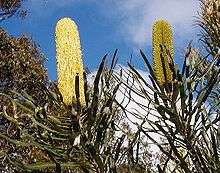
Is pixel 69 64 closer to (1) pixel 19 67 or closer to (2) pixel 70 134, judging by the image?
(2) pixel 70 134

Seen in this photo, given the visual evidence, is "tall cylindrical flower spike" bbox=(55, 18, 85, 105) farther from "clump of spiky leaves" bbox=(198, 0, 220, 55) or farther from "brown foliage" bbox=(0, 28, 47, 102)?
"brown foliage" bbox=(0, 28, 47, 102)

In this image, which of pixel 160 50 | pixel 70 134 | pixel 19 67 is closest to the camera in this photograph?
pixel 70 134

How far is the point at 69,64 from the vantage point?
8.42 ft

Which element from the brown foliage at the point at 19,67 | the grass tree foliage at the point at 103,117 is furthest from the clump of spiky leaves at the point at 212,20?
the brown foliage at the point at 19,67

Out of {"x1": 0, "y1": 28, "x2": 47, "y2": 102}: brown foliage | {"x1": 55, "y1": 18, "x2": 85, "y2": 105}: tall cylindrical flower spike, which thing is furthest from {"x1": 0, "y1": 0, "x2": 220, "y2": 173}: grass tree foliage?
{"x1": 0, "y1": 28, "x2": 47, "y2": 102}: brown foliage

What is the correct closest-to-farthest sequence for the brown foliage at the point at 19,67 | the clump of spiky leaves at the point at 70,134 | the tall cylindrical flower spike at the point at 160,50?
the clump of spiky leaves at the point at 70,134 → the tall cylindrical flower spike at the point at 160,50 → the brown foliage at the point at 19,67

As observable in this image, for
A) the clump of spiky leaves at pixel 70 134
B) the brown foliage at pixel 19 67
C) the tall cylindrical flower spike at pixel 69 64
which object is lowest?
the clump of spiky leaves at pixel 70 134

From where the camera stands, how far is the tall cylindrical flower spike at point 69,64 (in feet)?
8.38

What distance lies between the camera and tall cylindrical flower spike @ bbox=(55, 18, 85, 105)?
2555 mm

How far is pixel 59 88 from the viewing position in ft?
8.60

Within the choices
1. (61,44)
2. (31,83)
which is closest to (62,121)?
(61,44)

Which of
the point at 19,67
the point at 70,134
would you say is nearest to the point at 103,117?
the point at 70,134

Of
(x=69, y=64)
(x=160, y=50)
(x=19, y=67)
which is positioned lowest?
(x=69, y=64)

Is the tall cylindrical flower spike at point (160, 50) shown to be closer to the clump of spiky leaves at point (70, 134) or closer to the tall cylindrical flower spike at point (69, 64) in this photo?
the clump of spiky leaves at point (70, 134)
